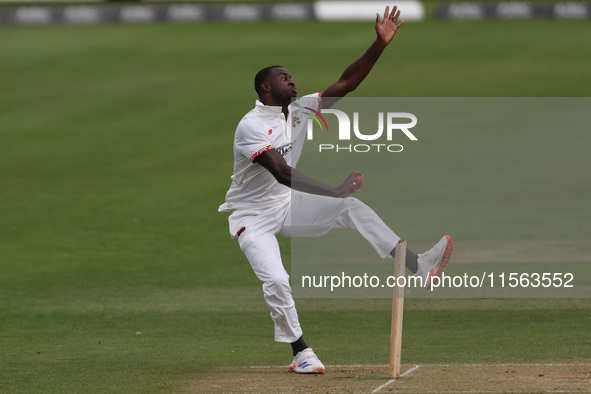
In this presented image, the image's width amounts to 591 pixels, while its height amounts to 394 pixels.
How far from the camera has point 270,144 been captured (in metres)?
9.76

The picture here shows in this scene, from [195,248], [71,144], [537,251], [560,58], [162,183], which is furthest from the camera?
[560,58]

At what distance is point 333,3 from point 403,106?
32.1m

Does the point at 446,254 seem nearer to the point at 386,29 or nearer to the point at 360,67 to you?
the point at 360,67

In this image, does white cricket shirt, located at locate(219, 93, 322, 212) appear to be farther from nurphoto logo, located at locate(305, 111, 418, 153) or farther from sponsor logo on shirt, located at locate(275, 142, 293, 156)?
nurphoto logo, located at locate(305, 111, 418, 153)

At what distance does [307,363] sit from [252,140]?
207cm

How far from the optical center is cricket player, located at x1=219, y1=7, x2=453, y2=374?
9.61 m

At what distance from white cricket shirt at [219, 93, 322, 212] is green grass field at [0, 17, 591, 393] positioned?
4.12ft

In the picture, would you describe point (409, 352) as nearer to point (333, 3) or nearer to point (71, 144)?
point (71, 144)

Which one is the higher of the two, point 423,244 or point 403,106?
point 403,106

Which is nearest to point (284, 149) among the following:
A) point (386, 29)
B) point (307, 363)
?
point (386, 29)

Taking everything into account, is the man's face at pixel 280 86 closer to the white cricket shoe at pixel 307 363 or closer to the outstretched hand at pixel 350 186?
the outstretched hand at pixel 350 186

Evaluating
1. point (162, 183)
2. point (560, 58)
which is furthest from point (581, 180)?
point (560, 58)

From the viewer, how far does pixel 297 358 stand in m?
9.92

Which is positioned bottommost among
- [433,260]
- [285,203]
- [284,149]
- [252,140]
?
[433,260]
